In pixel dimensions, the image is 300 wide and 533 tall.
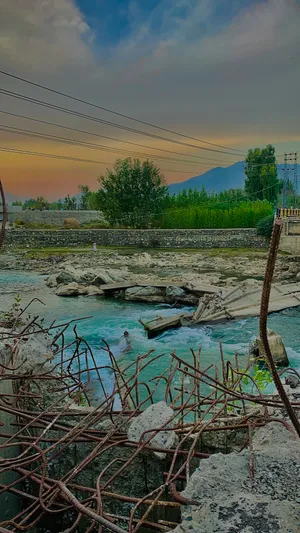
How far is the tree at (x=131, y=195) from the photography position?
43906 mm


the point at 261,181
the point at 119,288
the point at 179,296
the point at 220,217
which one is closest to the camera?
the point at 179,296

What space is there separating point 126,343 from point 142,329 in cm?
142

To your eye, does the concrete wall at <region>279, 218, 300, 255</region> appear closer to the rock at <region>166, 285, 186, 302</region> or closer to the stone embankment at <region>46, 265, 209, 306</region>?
the stone embankment at <region>46, 265, 209, 306</region>

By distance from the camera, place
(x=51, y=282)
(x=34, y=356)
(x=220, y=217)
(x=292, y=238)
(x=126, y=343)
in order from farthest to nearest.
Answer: (x=220, y=217)
(x=292, y=238)
(x=51, y=282)
(x=126, y=343)
(x=34, y=356)

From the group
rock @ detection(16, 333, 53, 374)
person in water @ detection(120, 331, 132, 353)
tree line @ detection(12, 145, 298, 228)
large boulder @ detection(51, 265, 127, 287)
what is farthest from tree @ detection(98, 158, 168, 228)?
rock @ detection(16, 333, 53, 374)

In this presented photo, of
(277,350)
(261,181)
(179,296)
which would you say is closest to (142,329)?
(179,296)

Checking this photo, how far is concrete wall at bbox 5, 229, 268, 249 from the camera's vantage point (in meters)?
35.9

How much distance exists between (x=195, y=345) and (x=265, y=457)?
10.0 meters

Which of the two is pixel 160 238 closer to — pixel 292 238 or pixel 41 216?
pixel 292 238

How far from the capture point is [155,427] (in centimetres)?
218

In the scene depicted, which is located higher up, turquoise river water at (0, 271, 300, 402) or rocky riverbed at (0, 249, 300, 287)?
rocky riverbed at (0, 249, 300, 287)

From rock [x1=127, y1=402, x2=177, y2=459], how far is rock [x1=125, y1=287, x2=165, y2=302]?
562 inches

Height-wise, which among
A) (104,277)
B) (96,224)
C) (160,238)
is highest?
(96,224)

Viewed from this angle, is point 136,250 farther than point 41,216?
No
